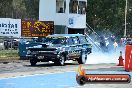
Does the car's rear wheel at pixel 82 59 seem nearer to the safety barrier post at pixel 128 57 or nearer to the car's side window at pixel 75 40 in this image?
the car's side window at pixel 75 40

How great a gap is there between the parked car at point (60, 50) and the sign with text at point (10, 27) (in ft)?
28.9

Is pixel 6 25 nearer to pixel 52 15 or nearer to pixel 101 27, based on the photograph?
pixel 52 15

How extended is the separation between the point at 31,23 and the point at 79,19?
25.3 feet

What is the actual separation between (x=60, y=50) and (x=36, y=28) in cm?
1224

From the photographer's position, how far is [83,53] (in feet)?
84.9

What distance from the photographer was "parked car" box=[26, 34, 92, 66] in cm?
2306

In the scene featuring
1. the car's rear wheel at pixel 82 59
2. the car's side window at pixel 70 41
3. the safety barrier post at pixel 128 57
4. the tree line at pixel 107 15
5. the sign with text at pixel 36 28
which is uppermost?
the tree line at pixel 107 15

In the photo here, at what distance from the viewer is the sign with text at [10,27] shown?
32.8m

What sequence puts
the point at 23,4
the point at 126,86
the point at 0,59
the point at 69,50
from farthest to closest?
1. the point at 23,4
2. the point at 0,59
3. the point at 69,50
4. the point at 126,86

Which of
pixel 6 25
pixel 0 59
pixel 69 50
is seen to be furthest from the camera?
pixel 6 25

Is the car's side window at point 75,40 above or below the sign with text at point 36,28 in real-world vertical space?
below

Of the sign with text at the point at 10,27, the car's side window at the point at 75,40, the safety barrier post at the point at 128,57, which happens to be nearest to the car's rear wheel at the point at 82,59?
the car's side window at the point at 75,40

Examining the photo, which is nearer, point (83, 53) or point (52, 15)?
point (83, 53)

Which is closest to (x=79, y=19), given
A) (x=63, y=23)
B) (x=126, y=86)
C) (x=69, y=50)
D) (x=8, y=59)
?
(x=63, y=23)
